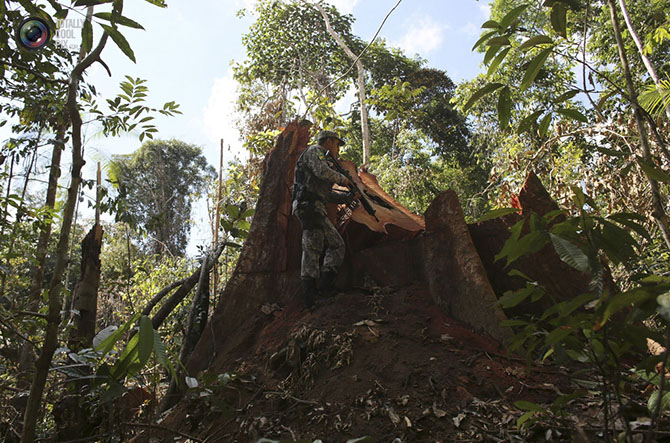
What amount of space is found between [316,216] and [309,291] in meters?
0.83

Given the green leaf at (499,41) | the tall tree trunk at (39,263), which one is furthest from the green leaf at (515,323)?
the tall tree trunk at (39,263)

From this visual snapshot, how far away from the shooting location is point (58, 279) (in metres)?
1.60

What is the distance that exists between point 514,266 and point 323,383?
181 cm

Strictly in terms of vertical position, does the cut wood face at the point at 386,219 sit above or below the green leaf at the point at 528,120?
above

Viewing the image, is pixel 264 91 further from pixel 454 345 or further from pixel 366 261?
pixel 454 345

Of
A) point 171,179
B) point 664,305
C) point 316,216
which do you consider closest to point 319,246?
point 316,216

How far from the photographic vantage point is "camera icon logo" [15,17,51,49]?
1.80 metres

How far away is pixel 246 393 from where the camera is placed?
11.0 ft

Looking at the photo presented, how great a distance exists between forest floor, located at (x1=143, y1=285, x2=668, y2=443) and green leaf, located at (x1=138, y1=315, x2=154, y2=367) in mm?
1004

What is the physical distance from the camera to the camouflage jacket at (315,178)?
185 inches

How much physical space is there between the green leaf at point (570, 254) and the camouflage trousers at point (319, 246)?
3.30m

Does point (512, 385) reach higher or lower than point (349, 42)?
lower

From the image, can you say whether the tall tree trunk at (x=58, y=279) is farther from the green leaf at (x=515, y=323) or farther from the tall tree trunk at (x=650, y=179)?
the tall tree trunk at (x=650, y=179)

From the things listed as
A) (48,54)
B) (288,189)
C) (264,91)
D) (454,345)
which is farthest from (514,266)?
(264,91)
